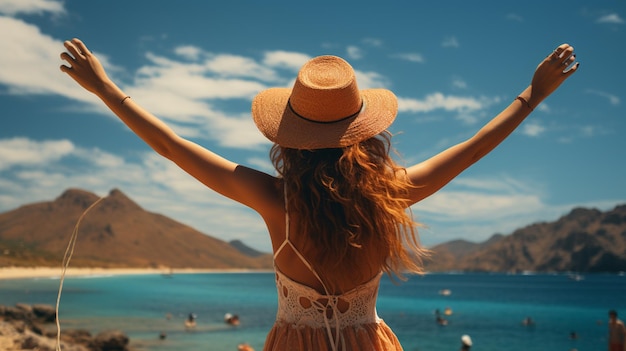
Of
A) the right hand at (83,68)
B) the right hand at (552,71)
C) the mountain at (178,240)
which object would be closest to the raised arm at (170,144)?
the right hand at (83,68)

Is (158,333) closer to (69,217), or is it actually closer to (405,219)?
(405,219)

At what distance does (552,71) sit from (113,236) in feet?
477

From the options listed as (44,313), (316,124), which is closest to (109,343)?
(44,313)

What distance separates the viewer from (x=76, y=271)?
10469cm

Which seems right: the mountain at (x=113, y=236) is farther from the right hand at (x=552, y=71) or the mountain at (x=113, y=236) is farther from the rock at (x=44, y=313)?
the right hand at (x=552, y=71)

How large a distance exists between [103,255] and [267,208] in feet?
446

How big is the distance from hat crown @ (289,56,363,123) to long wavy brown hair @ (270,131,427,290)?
0.10 meters

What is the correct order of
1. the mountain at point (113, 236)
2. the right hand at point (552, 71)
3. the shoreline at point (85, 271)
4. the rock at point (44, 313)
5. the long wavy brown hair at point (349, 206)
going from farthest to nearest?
1. the mountain at point (113, 236)
2. the shoreline at point (85, 271)
3. the rock at point (44, 313)
4. the right hand at point (552, 71)
5. the long wavy brown hair at point (349, 206)

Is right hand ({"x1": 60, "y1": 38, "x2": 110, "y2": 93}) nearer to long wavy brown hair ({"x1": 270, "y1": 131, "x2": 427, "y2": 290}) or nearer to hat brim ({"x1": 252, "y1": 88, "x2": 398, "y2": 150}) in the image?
hat brim ({"x1": 252, "y1": 88, "x2": 398, "y2": 150})

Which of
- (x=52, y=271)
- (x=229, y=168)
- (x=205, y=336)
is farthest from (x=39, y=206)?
(x=229, y=168)

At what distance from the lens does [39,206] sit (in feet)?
509

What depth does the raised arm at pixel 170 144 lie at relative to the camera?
1732 mm

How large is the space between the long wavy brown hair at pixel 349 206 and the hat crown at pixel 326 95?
105mm

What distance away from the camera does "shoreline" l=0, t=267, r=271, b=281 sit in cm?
7581
